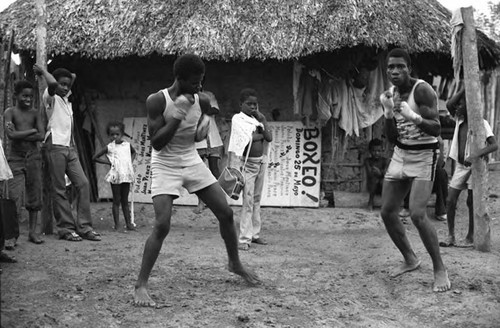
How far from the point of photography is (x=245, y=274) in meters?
5.28

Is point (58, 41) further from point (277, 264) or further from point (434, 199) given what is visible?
point (434, 199)

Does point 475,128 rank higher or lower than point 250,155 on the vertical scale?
higher

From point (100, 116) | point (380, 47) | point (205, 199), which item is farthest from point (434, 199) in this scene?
point (205, 199)

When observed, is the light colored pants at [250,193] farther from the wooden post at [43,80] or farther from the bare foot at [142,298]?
the bare foot at [142,298]

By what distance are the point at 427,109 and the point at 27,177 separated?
4144 millimetres

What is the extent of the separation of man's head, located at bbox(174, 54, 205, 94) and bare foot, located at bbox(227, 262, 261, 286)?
143 cm

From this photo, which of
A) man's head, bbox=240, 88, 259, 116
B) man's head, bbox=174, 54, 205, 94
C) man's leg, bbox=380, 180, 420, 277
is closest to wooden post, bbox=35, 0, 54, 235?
→ man's head, bbox=240, 88, 259, 116

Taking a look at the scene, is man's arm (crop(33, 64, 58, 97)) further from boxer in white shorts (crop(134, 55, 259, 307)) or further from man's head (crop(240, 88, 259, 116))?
boxer in white shorts (crop(134, 55, 259, 307))

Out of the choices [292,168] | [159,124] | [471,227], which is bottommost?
[471,227]

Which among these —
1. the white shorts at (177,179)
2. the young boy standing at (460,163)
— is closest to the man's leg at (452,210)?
the young boy standing at (460,163)

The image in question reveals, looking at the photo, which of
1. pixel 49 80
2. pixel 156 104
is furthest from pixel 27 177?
pixel 156 104

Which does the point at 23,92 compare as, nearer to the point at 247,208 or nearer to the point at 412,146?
the point at 247,208

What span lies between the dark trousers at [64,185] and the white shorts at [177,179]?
2.68m

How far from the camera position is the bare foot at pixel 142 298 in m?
4.71
